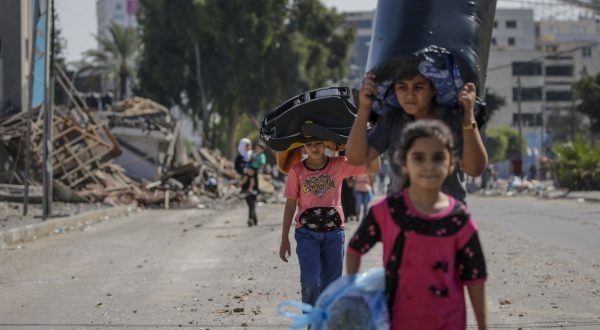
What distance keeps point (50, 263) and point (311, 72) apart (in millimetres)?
51798

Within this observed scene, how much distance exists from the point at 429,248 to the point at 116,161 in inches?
1560

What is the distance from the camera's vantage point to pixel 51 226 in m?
20.2

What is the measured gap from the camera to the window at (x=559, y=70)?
122625mm

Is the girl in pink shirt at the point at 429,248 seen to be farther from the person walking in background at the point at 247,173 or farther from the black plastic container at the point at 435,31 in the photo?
the person walking in background at the point at 247,173

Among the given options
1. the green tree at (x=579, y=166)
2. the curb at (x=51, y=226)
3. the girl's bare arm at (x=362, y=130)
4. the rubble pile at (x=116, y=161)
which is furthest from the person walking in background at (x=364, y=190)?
the green tree at (x=579, y=166)

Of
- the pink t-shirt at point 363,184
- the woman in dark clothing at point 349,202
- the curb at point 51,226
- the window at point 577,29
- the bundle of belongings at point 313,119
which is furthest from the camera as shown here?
the window at point 577,29

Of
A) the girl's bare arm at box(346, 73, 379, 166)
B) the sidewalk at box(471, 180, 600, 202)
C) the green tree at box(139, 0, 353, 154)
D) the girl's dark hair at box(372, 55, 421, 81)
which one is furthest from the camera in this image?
the green tree at box(139, 0, 353, 154)

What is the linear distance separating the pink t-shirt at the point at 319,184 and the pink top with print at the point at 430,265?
2.86m

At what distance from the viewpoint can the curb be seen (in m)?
17.0

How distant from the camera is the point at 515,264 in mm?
12445

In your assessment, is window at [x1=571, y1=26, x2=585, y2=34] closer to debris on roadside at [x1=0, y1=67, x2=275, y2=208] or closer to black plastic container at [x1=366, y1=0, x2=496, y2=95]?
debris on roadside at [x1=0, y1=67, x2=275, y2=208]

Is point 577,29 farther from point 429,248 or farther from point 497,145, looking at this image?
point 429,248

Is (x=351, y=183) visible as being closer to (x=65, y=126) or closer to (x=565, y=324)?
(x=565, y=324)

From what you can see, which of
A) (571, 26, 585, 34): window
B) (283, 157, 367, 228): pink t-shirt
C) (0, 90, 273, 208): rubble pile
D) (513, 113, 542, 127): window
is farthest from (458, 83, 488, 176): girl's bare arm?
(571, 26, 585, 34): window
